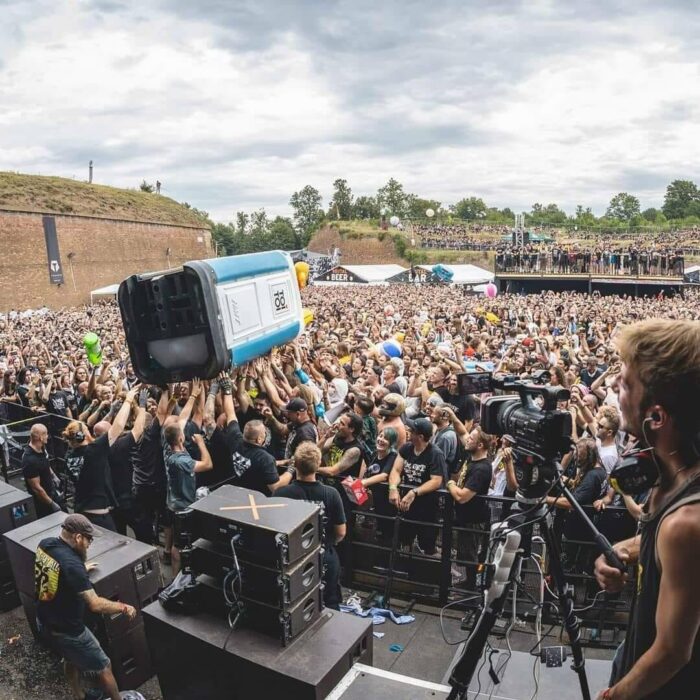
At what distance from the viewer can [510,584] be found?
282 cm

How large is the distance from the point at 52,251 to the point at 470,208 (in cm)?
8239

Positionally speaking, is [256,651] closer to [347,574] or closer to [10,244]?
[347,574]

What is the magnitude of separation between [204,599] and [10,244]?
132 feet

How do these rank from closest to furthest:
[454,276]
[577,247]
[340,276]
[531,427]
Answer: [531,427] → [454,276] → [340,276] → [577,247]

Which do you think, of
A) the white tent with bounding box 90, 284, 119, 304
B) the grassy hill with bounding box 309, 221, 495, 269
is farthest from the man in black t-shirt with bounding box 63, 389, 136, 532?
the grassy hill with bounding box 309, 221, 495, 269

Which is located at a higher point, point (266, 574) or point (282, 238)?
point (282, 238)

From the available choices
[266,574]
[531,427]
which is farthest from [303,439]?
[531,427]

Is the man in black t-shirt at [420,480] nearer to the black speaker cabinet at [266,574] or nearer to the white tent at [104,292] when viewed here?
the black speaker cabinet at [266,574]

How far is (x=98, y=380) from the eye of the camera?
29.9ft

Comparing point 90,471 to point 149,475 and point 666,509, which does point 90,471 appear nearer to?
point 149,475

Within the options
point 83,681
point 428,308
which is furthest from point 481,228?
point 83,681

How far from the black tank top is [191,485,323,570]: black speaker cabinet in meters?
1.89

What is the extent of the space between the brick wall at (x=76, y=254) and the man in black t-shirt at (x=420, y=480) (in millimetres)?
38137

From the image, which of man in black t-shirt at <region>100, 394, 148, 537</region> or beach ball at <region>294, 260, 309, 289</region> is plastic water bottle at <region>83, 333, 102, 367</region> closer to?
beach ball at <region>294, 260, 309, 289</region>
